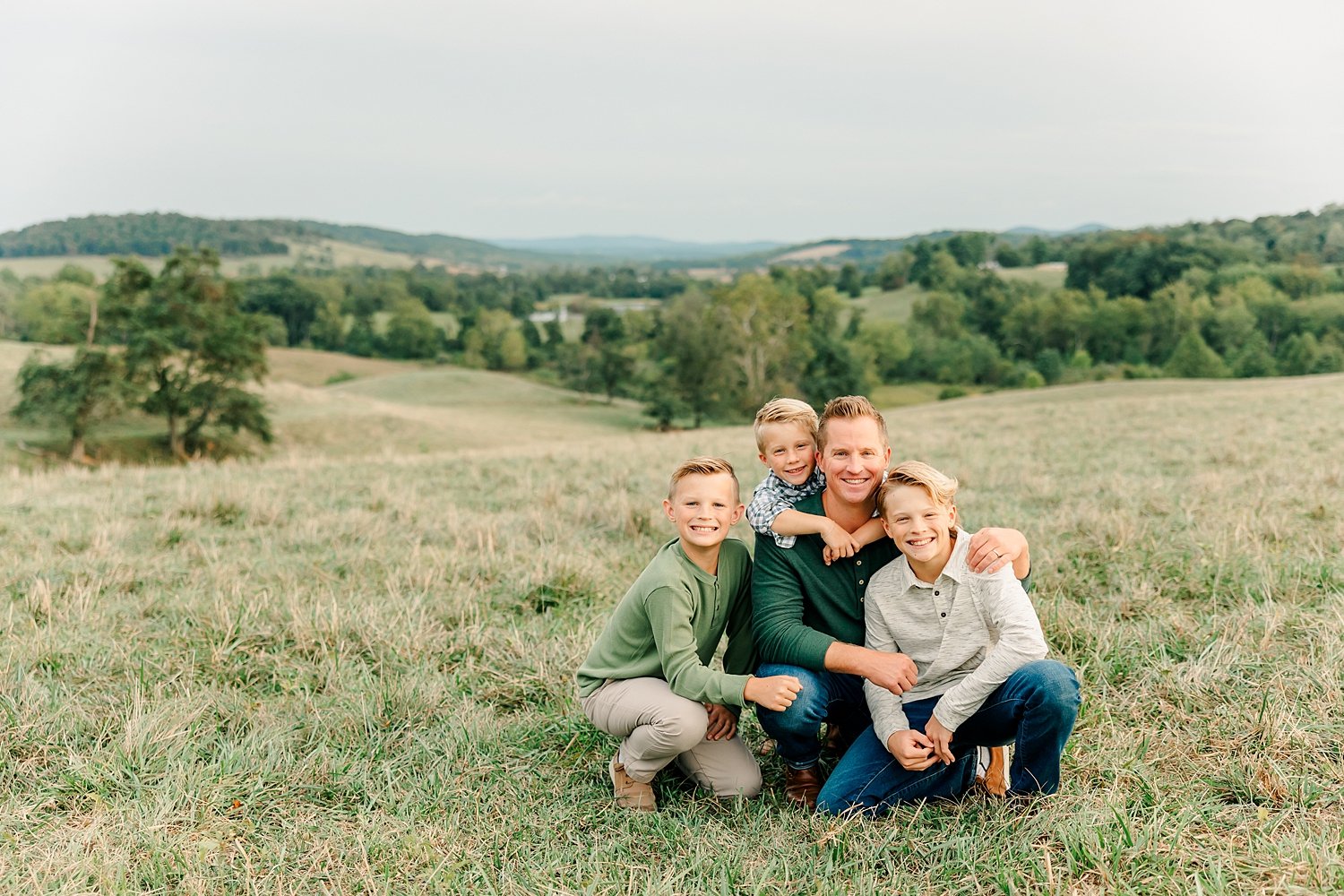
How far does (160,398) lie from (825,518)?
141ft

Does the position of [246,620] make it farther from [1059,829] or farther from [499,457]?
[499,457]

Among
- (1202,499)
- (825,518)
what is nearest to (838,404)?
(825,518)

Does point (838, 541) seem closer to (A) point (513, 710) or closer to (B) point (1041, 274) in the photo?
(A) point (513, 710)

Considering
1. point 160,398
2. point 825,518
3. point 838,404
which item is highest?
point 838,404

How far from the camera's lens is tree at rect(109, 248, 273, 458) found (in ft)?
129

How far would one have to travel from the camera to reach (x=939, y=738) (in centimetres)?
302

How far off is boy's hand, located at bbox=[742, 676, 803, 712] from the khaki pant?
0.24 m

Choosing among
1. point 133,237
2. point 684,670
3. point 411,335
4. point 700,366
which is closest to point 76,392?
point 684,670

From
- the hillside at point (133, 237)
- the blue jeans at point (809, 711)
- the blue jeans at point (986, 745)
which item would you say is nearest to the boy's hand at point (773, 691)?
the blue jeans at point (809, 711)

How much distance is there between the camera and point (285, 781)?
332 cm

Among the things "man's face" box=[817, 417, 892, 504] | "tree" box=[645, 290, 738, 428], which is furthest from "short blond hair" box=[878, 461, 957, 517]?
"tree" box=[645, 290, 738, 428]

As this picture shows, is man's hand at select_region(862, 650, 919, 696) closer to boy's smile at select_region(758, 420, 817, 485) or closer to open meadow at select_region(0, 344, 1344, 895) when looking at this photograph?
open meadow at select_region(0, 344, 1344, 895)

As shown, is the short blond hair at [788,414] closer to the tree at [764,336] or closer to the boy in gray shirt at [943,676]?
the boy in gray shirt at [943,676]

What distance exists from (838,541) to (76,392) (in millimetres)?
40703
